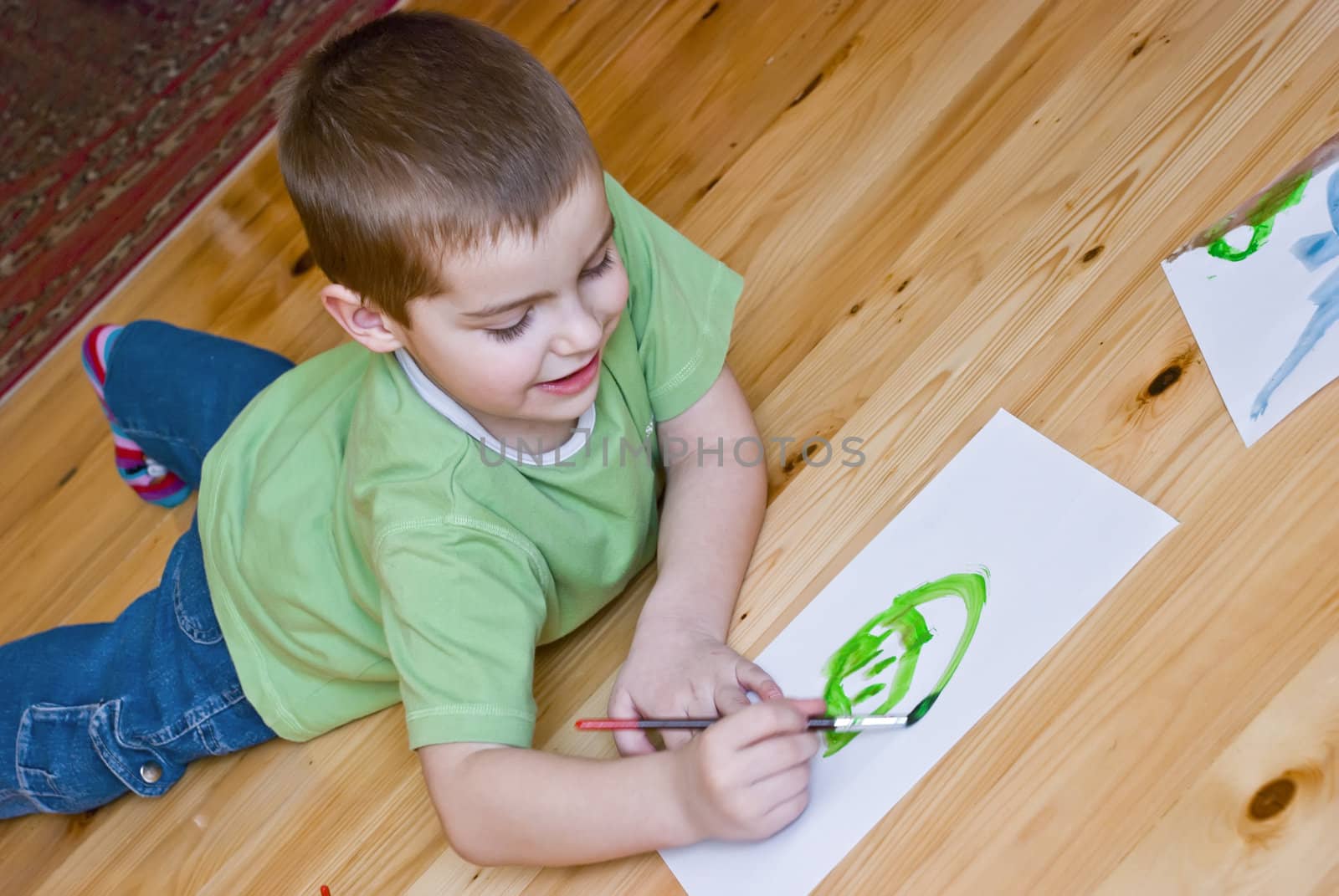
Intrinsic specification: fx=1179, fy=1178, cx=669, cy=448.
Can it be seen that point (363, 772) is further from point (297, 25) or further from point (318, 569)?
point (297, 25)

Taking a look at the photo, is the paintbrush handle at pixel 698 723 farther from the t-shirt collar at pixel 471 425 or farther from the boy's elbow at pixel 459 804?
the t-shirt collar at pixel 471 425

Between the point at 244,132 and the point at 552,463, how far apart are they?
1.00 meters

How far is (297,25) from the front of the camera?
1658 mm

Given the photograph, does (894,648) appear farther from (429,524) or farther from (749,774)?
(429,524)

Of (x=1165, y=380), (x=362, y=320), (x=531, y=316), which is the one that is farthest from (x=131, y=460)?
(x=1165, y=380)

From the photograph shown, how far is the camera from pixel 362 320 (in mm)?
743

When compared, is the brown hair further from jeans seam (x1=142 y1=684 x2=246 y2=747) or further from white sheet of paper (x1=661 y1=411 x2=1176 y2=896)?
jeans seam (x1=142 y1=684 x2=246 y2=747)

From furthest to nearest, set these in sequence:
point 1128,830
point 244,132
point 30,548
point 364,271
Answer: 1. point 244,132
2. point 30,548
3. point 364,271
4. point 1128,830

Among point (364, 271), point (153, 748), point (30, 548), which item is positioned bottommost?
point (30, 548)

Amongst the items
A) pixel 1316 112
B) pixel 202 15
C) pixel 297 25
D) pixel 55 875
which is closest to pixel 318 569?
pixel 55 875

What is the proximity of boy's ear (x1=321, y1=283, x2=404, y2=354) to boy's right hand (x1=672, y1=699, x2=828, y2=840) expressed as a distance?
31 centimetres

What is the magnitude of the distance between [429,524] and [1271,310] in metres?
0.55

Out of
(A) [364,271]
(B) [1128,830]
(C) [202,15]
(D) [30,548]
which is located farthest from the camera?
(C) [202,15]

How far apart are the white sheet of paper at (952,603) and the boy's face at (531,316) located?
0.22 metres
